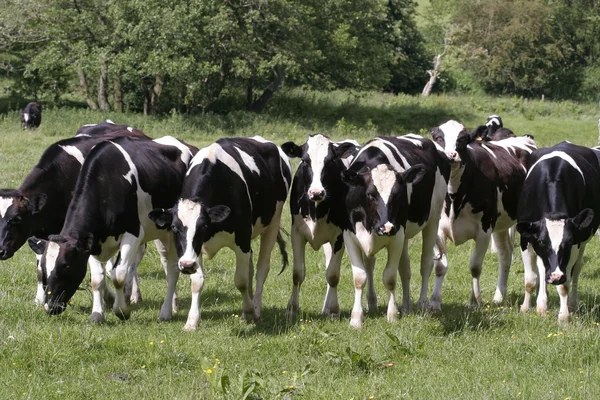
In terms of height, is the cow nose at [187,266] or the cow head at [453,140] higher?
the cow head at [453,140]

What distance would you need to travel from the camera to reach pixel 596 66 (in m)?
73.8

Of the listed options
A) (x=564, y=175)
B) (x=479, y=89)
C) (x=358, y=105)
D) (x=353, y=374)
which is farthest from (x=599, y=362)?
(x=479, y=89)

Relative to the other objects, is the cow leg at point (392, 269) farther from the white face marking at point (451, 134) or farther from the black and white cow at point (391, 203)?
the white face marking at point (451, 134)

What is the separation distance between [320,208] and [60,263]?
10.6ft

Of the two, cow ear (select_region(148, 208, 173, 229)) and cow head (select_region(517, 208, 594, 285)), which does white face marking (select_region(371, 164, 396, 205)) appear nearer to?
cow head (select_region(517, 208, 594, 285))

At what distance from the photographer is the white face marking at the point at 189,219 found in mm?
9664

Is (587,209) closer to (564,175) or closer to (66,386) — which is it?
(564,175)

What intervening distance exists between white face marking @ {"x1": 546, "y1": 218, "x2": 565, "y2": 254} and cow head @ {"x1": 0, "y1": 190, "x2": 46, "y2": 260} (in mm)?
6095

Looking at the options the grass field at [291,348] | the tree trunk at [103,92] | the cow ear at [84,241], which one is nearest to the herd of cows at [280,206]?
the cow ear at [84,241]

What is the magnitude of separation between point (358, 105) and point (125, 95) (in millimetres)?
13114

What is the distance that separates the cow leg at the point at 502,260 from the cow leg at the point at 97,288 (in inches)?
217

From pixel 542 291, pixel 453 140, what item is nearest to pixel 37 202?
pixel 453 140

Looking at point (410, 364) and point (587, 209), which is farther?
point (587, 209)

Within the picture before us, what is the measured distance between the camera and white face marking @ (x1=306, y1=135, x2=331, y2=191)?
1086 centimetres
